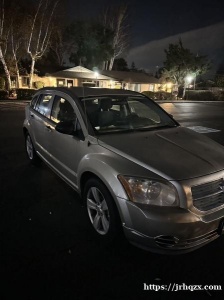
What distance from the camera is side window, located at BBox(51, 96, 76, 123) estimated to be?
3917 millimetres

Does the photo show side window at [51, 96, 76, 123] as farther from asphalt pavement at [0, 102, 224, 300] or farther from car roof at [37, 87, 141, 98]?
asphalt pavement at [0, 102, 224, 300]

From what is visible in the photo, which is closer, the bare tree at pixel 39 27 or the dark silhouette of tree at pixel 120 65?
the bare tree at pixel 39 27

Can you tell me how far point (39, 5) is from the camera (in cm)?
2978

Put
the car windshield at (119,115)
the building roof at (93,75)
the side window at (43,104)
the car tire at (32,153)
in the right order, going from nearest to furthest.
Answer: the car windshield at (119,115) → the side window at (43,104) → the car tire at (32,153) → the building roof at (93,75)

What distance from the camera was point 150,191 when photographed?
262 cm

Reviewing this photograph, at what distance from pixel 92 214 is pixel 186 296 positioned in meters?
1.44

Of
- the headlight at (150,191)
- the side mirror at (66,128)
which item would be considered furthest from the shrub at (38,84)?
the headlight at (150,191)

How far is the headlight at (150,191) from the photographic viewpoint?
2.57 metres

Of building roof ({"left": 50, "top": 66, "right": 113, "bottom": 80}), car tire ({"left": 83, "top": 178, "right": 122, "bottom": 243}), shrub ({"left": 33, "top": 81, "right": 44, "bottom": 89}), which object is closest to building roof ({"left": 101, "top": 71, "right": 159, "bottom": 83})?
building roof ({"left": 50, "top": 66, "right": 113, "bottom": 80})

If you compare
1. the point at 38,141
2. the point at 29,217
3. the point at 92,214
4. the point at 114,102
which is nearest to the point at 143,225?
the point at 92,214

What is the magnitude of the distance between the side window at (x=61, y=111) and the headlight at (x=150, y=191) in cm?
156

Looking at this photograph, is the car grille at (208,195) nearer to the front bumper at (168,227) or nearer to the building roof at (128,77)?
the front bumper at (168,227)

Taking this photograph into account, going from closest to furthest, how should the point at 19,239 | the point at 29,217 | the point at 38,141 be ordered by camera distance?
1. the point at 19,239
2. the point at 29,217
3. the point at 38,141

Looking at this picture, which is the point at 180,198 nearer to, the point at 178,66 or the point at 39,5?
the point at 39,5
